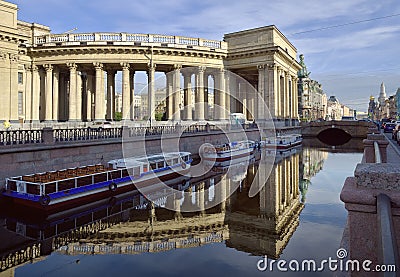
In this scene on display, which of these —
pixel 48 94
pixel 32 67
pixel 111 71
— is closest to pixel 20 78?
pixel 32 67

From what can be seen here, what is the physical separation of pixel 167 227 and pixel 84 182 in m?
6.29

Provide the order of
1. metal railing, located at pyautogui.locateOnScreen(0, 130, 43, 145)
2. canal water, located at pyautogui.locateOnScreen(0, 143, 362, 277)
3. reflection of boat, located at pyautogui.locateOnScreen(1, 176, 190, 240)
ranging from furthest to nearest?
metal railing, located at pyautogui.locateOnScreen(0, 130, 43, 145)
reflection of boat, located at pyautogui.locateOnScreen(1, 176, 190, 240)
canal water, located at pyautogui.locateOnScreen(0, 143, 362, 277)

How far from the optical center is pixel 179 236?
12.8m

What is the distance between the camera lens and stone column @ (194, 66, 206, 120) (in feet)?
154

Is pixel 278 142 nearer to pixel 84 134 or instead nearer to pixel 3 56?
pixel 84 134

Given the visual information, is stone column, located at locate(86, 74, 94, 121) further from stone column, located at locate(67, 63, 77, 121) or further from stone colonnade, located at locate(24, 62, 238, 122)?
stone column, located at locate(67, 63, 77, 121)

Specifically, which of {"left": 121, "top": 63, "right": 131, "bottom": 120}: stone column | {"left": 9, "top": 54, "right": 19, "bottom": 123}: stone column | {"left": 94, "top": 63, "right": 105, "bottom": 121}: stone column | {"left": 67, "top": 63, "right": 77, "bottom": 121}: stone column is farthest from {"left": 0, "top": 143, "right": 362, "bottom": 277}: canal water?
{"left": 67, "top": 63, "right": 77, "bottom": 121}: stone column

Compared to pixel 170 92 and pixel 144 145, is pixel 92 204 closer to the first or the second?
pixel 144 145

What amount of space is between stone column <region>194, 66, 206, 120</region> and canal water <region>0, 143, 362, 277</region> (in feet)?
93.3

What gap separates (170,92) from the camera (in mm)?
46125

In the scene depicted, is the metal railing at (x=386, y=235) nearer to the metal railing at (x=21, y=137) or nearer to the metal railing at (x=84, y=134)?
the metal railing at (x=21, y=137)

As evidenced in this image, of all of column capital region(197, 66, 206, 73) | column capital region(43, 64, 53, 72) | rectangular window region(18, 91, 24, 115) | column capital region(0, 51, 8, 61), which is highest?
column capital region(197, 66, 206, 73)

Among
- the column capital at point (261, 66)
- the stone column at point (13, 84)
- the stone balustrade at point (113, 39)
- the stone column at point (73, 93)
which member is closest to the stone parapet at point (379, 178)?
the stone column at point (13, 84)

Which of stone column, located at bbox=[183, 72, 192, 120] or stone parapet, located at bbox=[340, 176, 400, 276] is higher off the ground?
stone column, located at bbox=[183, 72, 192, 120]
